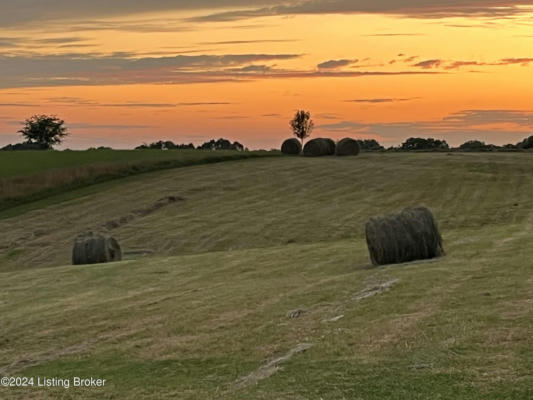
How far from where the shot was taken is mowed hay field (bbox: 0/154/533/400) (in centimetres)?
Result: 1364

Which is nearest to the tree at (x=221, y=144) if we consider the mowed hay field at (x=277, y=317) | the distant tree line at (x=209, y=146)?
the distant tree line at (x=209, y=146)

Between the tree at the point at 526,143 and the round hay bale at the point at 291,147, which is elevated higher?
the round hay bale at the point at 291,147

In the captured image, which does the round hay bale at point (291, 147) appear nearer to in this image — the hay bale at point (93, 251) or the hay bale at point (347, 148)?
the hay bale at point (347, 148)

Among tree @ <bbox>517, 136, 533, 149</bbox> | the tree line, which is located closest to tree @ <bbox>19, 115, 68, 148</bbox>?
the tree line

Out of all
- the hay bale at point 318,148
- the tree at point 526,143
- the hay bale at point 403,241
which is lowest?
the hay bale at point 403,241

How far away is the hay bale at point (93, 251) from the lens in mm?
37344

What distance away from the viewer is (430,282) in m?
20.6

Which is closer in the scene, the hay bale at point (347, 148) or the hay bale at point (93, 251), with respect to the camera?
the hay bale at point (93, 251)

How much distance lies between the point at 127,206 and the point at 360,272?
34.1 metres

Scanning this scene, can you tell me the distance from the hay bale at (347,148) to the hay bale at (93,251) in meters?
50.6

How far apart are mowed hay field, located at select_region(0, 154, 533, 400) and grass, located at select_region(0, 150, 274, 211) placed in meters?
20.0

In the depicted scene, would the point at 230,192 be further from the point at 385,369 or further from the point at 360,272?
the point at 385,369

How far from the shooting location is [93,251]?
37.4m

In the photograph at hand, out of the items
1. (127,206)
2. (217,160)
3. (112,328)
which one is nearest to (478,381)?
(112,328)
